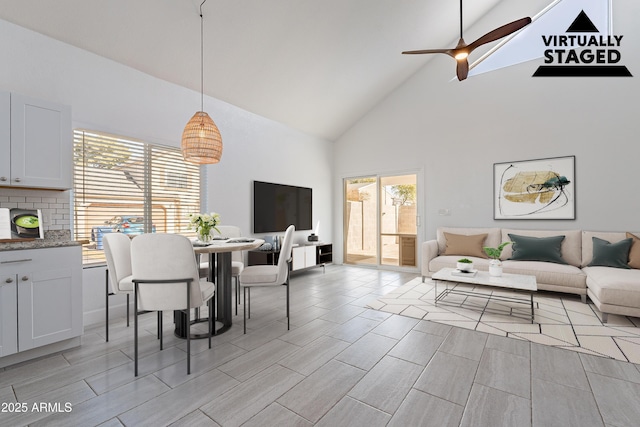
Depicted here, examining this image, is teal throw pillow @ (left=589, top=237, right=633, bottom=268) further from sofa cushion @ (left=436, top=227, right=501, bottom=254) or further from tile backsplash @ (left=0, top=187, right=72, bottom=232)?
tile backsplash @ (left=0, top=187, right=72, bottom=232)

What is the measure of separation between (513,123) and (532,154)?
0.59 meters

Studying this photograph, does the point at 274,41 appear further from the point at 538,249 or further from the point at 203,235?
the point at 538,249

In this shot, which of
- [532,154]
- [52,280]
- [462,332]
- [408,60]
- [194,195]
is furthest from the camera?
[408,60]

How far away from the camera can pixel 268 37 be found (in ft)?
11.9

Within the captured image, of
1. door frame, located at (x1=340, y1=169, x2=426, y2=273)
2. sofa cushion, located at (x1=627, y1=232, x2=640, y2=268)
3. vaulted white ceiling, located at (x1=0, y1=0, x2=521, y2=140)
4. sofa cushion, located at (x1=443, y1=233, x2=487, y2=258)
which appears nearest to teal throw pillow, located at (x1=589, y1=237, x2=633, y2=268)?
sofa cushion, located at (x1=627, y1=232, x2=640, y2=268)

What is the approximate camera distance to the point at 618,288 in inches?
110

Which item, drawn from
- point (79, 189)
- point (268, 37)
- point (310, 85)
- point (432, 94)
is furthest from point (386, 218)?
point (79, 189)

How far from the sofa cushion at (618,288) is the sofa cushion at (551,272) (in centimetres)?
37

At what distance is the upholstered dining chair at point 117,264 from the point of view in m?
2.47

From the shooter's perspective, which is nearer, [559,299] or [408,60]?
[559,299]

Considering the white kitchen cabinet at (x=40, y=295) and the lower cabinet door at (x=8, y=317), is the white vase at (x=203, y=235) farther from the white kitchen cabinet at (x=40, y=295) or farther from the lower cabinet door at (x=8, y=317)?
the lower cabinet door at (x=8, y=317)

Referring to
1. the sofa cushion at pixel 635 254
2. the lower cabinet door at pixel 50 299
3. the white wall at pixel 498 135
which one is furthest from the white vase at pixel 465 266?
the lower cabinet door at pixel 50 299

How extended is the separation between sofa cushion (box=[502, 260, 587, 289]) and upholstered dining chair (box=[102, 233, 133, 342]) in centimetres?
442

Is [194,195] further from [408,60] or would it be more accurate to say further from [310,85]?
[408,60]
